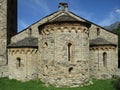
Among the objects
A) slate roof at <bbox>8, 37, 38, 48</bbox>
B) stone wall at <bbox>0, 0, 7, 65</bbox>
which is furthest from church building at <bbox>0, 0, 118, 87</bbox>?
stone wall at <bbox>0, 0, 7, 65</bbox>

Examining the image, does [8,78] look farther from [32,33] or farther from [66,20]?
[66,20]

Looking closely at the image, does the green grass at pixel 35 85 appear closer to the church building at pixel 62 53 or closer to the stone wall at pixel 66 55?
the church building at pixel 62 53

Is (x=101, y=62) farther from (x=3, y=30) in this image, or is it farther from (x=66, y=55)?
(x=3, y=30)

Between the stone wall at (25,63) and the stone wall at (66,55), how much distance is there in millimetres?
2826

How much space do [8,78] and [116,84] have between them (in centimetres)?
1123

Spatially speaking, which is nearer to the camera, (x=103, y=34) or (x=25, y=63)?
(x=25, y=63)

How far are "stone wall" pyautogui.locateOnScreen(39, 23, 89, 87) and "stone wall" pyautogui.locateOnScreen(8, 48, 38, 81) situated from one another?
9.27 feet

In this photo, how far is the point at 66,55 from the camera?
20.2 metres

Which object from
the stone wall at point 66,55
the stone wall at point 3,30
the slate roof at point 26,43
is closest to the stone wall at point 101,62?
the stone wall at point 66,55

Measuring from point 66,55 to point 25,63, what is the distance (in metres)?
5.27

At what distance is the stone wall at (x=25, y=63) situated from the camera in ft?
76.5

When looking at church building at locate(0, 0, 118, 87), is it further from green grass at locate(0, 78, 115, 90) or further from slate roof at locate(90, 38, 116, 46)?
green grass at locate(0, 78, 115, 90)

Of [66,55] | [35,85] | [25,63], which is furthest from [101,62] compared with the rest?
[25,63]

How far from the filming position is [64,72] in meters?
20.0
